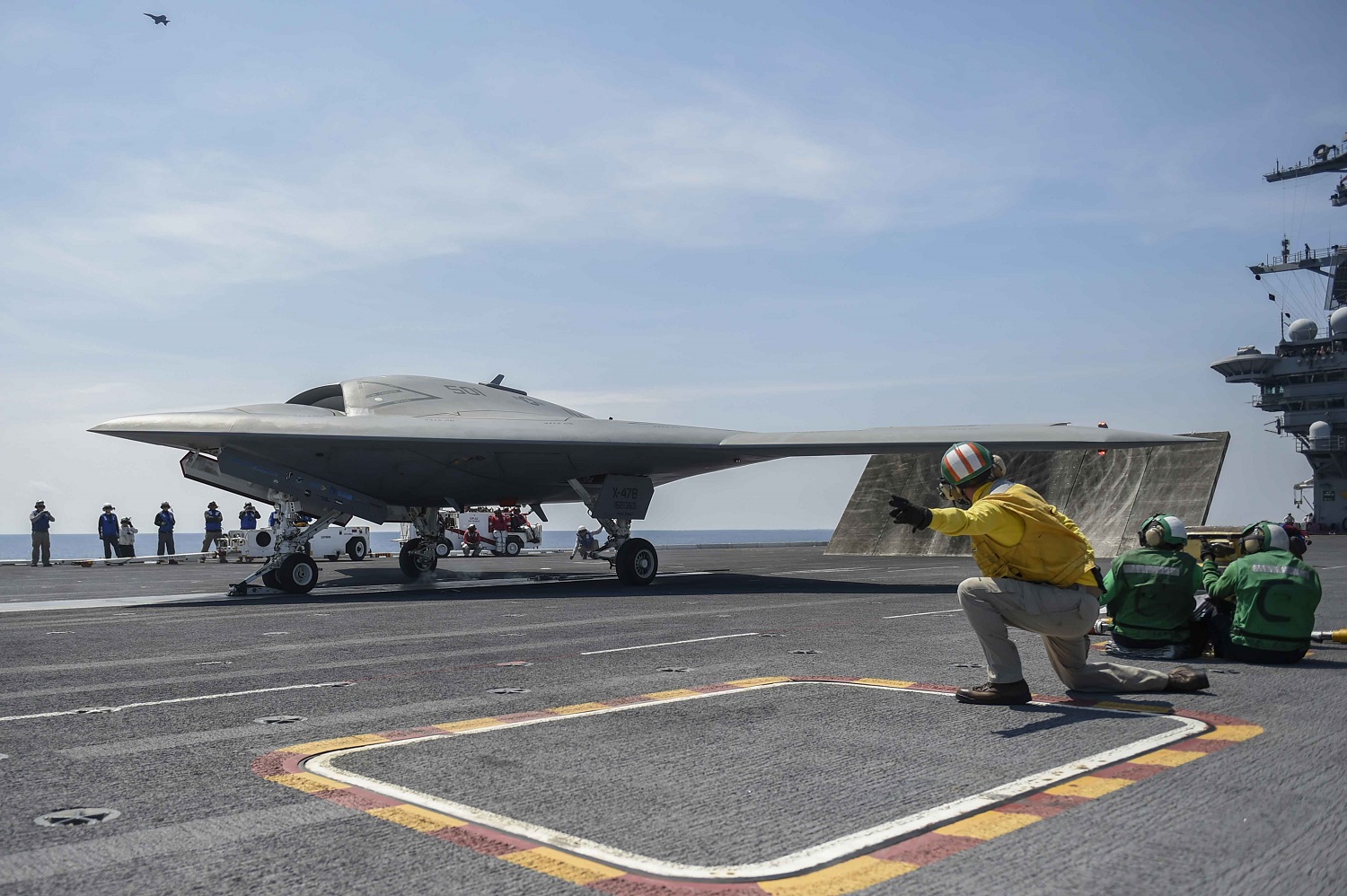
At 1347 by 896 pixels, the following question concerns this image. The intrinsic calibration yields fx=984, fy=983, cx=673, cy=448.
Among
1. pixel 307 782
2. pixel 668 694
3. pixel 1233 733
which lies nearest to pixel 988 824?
pixel 1233 733

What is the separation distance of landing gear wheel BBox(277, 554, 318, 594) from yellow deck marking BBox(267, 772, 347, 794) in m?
13.0

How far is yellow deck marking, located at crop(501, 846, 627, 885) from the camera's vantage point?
3.24 metres

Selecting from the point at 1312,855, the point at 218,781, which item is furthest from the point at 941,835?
the point at 218,781

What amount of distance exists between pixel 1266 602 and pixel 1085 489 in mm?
27066

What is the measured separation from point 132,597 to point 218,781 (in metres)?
14.1

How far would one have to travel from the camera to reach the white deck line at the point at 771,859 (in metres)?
3.29

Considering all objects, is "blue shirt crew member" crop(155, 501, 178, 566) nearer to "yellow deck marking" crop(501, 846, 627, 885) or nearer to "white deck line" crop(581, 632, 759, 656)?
"white deck line" crop(581, 632, 759, 656)

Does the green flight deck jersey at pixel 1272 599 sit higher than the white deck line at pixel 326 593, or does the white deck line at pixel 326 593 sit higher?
the green flight deck jersey at pixel 1272 599

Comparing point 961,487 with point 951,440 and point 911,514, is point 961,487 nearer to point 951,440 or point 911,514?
point 911,514

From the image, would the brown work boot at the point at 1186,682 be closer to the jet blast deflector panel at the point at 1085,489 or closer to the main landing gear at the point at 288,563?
the main landing gear at the point at 288,563

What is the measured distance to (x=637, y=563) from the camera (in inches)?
746

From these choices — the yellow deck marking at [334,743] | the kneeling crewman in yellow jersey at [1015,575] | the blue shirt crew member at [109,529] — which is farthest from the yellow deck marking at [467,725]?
the blue shirt crew member at [109,529]

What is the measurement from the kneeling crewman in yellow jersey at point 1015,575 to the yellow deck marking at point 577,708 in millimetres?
2309

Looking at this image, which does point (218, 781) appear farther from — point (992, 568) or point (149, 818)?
point (992, 568)
